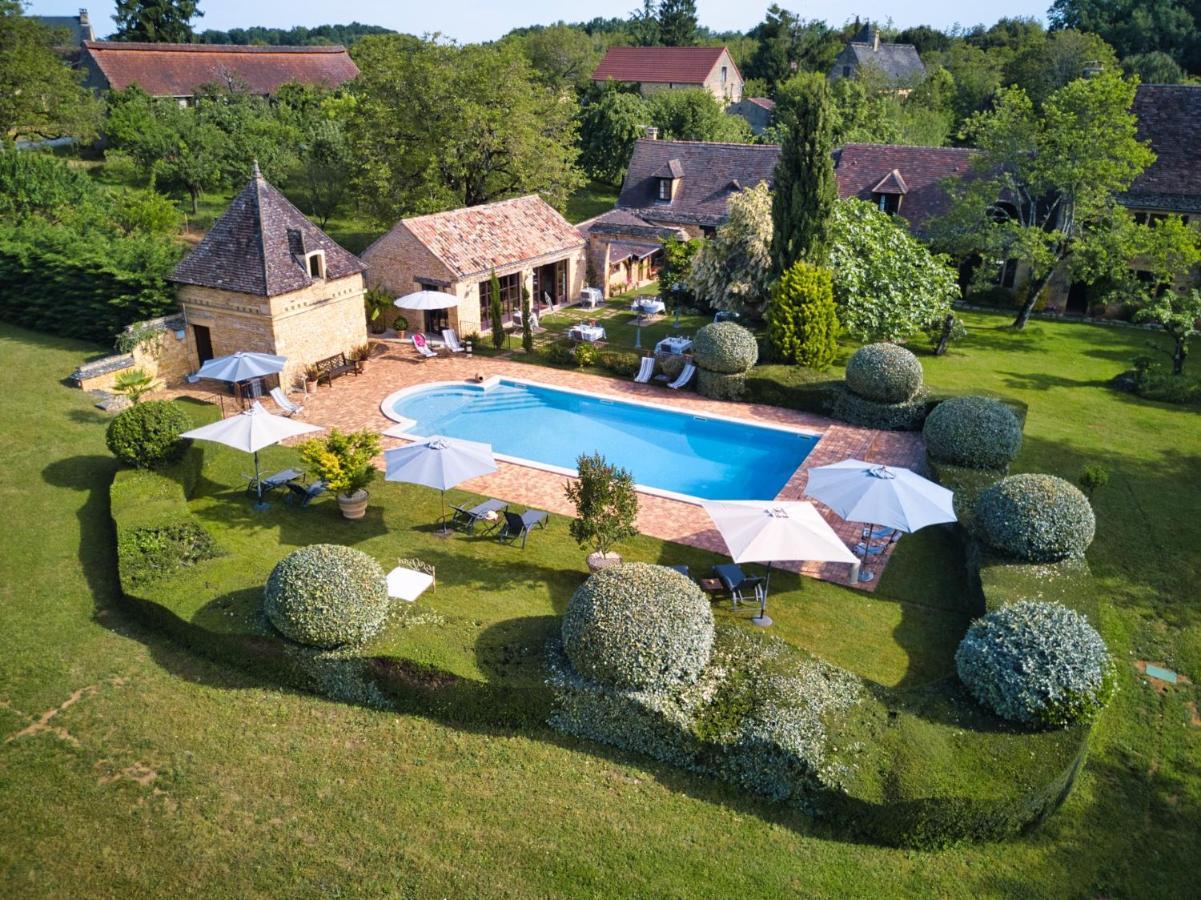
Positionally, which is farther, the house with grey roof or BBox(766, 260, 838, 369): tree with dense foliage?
the house with grey roof

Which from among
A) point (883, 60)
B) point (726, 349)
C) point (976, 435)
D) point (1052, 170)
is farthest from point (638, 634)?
point (883, 60)

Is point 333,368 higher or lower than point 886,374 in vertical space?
lower

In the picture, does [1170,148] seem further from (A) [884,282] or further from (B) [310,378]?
(B) [310,378]

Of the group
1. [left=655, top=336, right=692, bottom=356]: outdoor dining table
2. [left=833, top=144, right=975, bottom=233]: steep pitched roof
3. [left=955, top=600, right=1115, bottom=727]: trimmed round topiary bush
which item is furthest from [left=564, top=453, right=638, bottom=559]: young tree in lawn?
[left=833, top=144, right=975, bottom=233]: steep pitched roof

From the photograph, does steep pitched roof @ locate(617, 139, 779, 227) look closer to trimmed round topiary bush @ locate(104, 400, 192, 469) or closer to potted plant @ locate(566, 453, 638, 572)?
potted plant @ locate(566, 453, 638, 572)

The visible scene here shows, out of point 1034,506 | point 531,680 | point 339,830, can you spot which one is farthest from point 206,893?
point 1034,506

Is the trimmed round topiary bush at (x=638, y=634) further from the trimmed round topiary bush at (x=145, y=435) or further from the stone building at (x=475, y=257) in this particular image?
the stone building at (x=475, y=257)

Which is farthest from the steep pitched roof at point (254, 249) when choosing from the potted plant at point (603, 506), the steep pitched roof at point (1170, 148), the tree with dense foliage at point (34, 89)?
the steep pitched roof at point (1170, 148)
